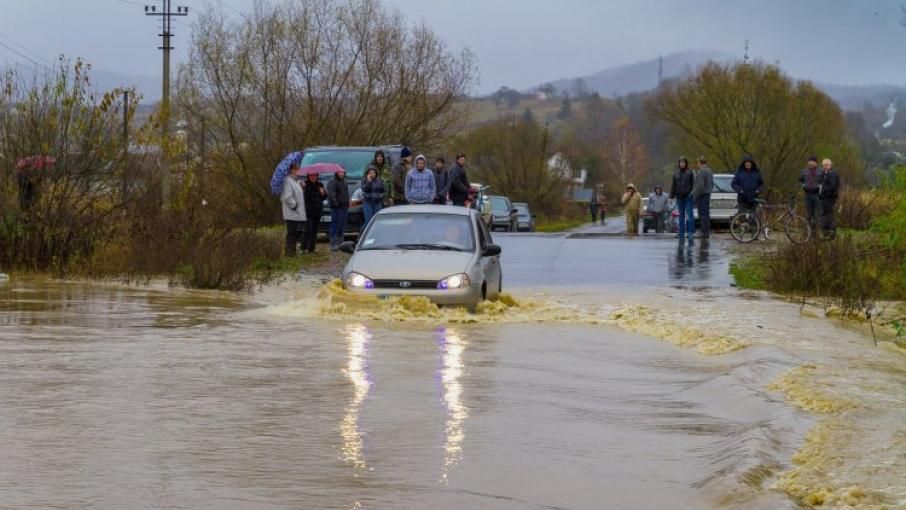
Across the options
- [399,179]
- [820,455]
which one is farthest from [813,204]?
[820,455]

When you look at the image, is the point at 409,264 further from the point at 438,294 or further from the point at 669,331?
the point at 669,331

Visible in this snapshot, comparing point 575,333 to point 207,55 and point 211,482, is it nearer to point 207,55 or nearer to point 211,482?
point 211,482

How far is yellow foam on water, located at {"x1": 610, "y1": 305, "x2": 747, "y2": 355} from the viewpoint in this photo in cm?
1712

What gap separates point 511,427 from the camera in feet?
36.7

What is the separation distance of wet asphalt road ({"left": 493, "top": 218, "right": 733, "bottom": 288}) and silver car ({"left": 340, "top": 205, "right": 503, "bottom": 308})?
4.65m

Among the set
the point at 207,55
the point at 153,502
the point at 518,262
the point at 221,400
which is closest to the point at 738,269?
the point at 518,262

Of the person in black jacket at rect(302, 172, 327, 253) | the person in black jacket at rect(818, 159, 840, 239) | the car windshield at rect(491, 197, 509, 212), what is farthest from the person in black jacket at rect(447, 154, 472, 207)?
the car windshield at rect(491, 197, 509, 212)

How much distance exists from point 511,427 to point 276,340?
6073 mm

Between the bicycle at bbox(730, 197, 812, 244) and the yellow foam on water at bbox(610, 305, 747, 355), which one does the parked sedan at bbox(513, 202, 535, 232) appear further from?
the yellow foam on water at bbox(610, 305, 747, 355)

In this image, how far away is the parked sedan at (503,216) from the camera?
56719mm

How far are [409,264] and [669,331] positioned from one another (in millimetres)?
3078

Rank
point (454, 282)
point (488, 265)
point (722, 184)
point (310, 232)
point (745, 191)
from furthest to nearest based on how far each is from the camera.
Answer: point (722, 184) → point (745, 191) → point (310, 232) → point (488, 265) → point (454, 282)

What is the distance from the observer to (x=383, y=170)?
29.8 m

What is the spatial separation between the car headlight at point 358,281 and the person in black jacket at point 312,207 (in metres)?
10.4
